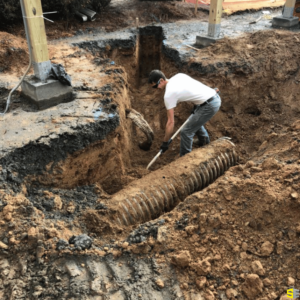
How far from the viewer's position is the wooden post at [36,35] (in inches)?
165

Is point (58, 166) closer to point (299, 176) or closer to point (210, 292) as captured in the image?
point (210, 292)

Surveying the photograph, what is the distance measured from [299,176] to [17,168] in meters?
3.34

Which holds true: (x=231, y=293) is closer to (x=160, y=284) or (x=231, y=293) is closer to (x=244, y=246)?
(x=244, y=246)

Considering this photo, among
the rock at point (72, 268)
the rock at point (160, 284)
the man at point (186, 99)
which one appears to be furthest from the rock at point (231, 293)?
the man at point (186, 99)

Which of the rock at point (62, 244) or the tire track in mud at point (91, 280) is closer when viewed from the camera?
the tire track in mud at point (91, 280)

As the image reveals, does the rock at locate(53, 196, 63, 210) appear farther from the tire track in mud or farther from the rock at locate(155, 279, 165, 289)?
the rock at locate(155, 279, 165, 289)

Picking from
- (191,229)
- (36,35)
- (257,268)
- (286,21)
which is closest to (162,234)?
(191,229)

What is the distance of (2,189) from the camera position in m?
3.37

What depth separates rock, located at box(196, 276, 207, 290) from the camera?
8.31ft

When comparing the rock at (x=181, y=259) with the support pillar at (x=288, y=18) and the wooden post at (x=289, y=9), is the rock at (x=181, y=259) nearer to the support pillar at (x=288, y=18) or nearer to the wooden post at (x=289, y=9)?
the support pillar at (x=288, y=18)

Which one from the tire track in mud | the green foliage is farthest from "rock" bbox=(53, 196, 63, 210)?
the green foliage

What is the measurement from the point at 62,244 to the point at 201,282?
131 centimetres

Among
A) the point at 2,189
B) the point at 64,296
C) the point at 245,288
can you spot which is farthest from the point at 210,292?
the point at 2,189

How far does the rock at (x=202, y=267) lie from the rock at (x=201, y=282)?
4cm
